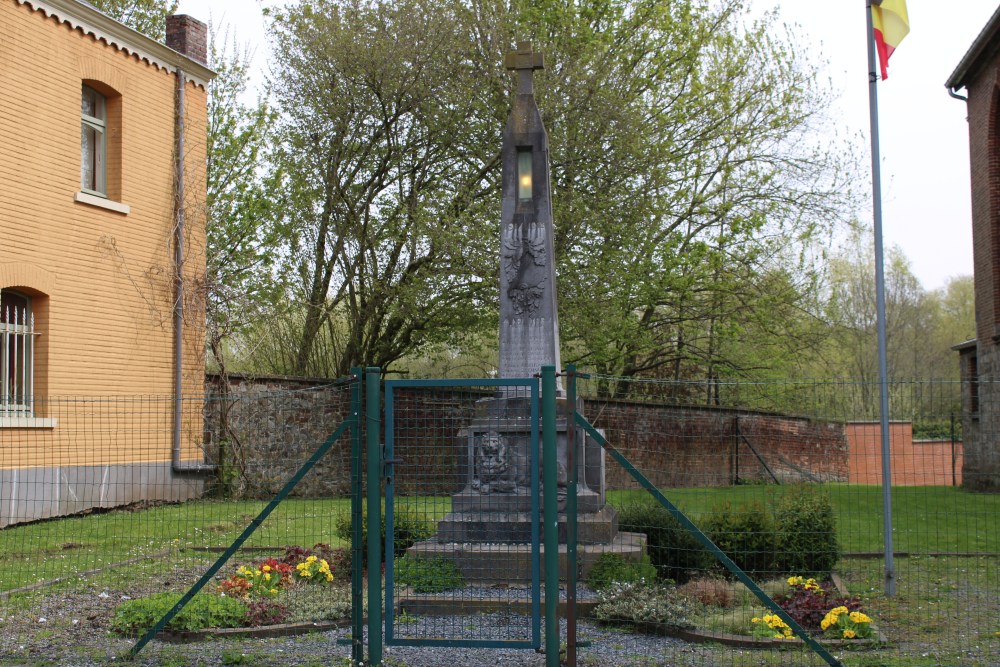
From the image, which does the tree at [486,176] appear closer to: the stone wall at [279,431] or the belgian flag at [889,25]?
the stone wall at [279,431]

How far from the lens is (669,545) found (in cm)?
863

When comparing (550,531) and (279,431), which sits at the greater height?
(279,431)

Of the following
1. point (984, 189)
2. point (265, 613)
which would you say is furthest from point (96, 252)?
point (984, 189)

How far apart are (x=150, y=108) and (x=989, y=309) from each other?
55.4 feet

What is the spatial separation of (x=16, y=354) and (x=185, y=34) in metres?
6.68

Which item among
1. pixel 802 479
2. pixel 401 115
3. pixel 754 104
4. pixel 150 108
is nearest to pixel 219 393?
pixel 150 108

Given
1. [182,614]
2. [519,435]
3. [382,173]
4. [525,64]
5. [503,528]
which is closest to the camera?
[182,614]

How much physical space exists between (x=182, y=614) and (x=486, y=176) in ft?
48.3

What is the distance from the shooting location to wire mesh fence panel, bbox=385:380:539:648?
6.14m

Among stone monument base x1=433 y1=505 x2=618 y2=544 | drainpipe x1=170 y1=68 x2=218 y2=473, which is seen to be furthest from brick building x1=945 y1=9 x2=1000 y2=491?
drainpipe x1=170 y1=68 x2=218 y2=473

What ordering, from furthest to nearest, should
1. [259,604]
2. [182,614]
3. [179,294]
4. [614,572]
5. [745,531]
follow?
[179,294]
[745,531]
[614,572]
[259,604]
[182,614]

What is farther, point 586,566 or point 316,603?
point 586,566

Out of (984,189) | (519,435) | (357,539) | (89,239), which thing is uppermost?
(984,189)

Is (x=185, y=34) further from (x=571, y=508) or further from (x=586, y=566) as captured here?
(x=571, y=508)
